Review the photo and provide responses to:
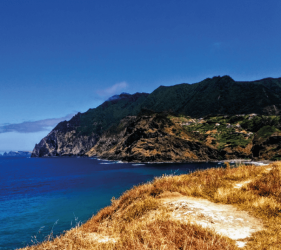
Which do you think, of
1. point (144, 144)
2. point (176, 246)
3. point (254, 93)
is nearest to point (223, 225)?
point (176, 246)

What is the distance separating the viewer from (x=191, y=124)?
142000 mm

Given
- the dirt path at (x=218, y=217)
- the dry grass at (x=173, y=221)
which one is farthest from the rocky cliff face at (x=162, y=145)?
the dirt path at (x=218, y=217)

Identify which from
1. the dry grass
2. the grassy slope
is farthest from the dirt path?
the grassy slope

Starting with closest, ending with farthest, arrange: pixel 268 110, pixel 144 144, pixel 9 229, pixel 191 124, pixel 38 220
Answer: pixel 9 229 < pixel 38 220 < pixel 144 144 < pixel 191 124 < pixel 268 110

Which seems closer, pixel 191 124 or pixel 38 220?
pixel 38 220

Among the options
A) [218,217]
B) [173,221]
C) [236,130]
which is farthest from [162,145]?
[173,221]

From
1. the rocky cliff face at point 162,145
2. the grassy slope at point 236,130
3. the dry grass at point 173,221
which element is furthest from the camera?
the rocky cliff face at point 162,145

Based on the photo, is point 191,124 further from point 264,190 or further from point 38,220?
point 264,190

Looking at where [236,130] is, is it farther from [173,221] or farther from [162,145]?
[173,221]

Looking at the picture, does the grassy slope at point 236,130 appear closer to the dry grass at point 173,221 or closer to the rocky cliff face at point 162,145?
the rocky cliff face at point 162,145

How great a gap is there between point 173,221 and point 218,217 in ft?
6.49

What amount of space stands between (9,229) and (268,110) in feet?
679

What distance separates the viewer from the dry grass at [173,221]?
13.7 ft

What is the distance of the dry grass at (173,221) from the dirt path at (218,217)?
0.98 ft
